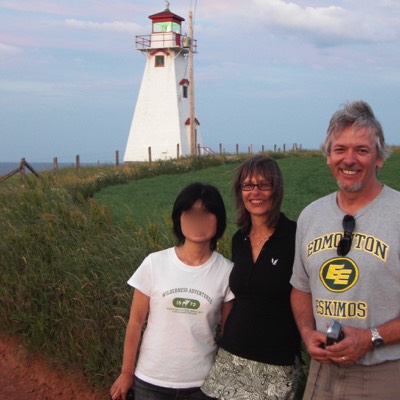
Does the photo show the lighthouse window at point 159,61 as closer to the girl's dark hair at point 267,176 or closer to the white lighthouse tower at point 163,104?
the white lighthouse tower at point 163,104

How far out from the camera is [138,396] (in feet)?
11.1

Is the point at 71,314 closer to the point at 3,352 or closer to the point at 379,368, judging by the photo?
the point at 3,352

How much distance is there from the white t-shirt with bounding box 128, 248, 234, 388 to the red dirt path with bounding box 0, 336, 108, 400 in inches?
86.3

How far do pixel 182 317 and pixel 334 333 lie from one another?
0.96 metres

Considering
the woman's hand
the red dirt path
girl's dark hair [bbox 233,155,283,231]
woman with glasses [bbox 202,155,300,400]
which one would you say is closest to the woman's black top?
woman with glasses [bbox 202,155,300,400]

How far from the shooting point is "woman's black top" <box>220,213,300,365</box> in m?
3.10

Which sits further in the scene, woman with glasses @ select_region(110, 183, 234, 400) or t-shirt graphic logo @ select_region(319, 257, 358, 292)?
woman with glasses @ select_region(110, 183, 234, 400)

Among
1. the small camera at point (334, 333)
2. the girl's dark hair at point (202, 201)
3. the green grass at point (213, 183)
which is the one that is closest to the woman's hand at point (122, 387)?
the girl's dark hair at point (202, 201)

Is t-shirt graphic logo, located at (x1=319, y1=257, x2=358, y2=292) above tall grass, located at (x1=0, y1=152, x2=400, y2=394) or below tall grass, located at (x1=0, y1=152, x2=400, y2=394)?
above

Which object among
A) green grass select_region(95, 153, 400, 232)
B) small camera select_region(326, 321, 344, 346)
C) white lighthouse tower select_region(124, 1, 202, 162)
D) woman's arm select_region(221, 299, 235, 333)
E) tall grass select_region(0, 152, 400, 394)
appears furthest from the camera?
white lighthouse tower select_region(124, 1, 202, 162)

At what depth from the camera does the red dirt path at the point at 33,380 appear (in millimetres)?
5648

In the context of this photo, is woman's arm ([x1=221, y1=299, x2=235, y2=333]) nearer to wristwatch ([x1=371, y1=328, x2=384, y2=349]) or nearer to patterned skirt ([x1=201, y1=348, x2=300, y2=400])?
patterned skirt ([x1=201, y1=348, x2=300, y2=400])

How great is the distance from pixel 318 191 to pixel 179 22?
27170mm

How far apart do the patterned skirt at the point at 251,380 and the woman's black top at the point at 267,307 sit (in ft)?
0.12
